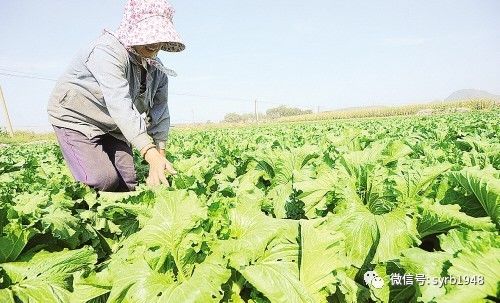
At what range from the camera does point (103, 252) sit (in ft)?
9.05

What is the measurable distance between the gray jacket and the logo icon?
6.58ft

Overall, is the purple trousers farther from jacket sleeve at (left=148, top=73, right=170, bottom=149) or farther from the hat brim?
the hat brim

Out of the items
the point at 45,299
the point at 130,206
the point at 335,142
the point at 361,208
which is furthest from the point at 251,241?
the point at 335,142

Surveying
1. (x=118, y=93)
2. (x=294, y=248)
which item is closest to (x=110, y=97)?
(x=118, y=93)

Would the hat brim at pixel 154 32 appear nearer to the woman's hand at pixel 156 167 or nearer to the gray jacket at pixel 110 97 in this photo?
the gray jacket at pixel 110 97

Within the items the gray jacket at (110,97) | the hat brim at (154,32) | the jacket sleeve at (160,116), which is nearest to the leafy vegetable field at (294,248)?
the gray jacket at (110,97)

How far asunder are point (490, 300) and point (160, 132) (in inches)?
149

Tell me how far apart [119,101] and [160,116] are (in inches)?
53.6

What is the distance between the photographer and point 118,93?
3178 millimetres

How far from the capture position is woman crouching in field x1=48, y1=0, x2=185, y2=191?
3143 millimetres

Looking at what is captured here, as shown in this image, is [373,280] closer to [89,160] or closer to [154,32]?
[154,32]

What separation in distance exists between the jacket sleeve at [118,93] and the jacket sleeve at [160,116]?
40.9 inches

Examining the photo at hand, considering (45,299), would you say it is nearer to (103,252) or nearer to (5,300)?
(5,300)

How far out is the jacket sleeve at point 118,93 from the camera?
3.11 m
